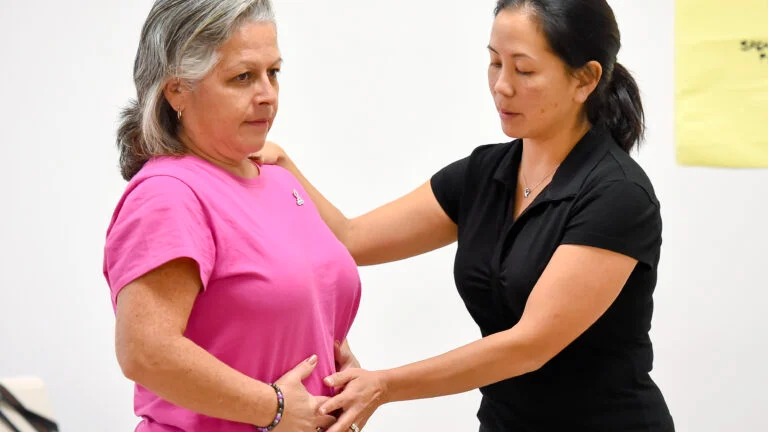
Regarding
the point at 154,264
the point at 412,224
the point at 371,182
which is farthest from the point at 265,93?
the point at 371,182

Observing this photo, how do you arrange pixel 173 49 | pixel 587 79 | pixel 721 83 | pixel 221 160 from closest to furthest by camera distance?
pixel 173 49
pixel 221 160
pixel 587 79
pixel 721 83

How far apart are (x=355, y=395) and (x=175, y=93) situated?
55cm

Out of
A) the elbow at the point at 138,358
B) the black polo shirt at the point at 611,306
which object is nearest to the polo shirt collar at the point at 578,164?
the black polo shirt at the point at 611,306

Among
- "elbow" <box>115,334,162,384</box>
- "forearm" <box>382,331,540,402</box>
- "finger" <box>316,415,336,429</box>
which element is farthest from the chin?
"elbow" <box>115,334,162,384</box>

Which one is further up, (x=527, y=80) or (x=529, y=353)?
(x=527, y=80)

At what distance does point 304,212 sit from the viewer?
147 centimetres

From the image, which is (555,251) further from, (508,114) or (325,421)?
(325,421)

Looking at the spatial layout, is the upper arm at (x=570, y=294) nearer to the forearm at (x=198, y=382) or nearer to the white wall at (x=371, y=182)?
the forearm at (x=198, y=382)

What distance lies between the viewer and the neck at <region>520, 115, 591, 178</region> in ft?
5.44

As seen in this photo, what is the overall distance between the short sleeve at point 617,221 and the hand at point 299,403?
0.49 m

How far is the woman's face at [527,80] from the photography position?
1.55 metres

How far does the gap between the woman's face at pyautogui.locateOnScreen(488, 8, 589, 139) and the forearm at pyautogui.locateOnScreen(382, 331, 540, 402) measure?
381mm

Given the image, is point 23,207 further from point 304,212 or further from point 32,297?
point 304,212

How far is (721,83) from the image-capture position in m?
2.20
